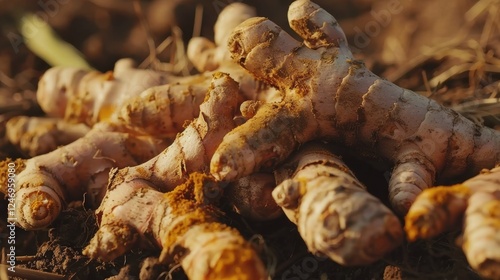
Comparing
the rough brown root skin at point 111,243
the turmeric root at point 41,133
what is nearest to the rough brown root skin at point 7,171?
the turmeric root at point 41,133

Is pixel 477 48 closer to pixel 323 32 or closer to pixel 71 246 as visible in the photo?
pixel 323 32

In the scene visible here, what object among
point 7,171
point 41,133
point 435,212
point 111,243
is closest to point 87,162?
point 7,171

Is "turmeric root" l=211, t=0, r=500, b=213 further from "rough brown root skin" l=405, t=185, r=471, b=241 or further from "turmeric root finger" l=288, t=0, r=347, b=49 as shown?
"rough brown root skin" l=405, t=185, r=471, b=241

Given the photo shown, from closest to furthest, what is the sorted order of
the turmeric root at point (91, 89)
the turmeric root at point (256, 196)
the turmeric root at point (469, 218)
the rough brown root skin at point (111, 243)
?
the turmeric root at point (469, 218)
the rough brown root skin at point (111, 243)
the turmeric root at point (256, 196)
the turmeric root at point (91, 89)

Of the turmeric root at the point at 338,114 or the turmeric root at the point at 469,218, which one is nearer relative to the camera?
the turmeric root at the point at 469,218

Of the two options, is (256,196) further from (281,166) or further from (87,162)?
(87,162)

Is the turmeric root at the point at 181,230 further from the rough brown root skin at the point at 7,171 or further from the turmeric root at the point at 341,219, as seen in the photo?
the rough brown root skin at the point at 7,171
